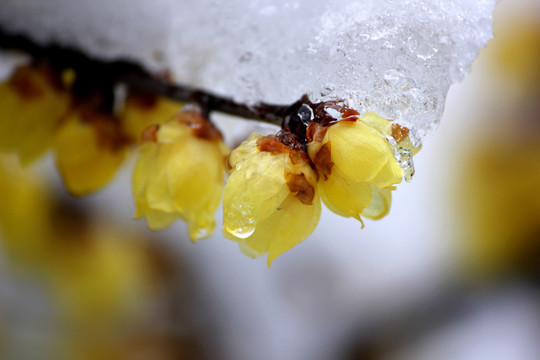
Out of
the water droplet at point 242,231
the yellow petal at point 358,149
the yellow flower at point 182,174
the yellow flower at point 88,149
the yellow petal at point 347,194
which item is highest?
the yellow petal at point 358,149

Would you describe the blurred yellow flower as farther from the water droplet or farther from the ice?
the water droplet

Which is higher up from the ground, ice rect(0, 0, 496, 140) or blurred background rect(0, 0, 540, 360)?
ice rect(0, 0, 496, 140)

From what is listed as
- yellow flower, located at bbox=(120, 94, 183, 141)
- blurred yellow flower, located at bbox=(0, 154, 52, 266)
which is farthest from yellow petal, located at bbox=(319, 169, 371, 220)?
blurred yellow flower, located at bbox=(0, 154, 52, 266)

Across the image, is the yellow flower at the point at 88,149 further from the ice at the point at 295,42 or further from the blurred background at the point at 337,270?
the blurred background at the point at 337,270

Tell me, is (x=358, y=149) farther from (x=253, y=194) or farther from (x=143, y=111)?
(x=143, y=111)

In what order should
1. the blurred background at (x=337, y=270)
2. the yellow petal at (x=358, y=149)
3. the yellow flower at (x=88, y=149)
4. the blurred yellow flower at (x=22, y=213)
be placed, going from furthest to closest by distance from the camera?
the blurred background at (x=337, y=270)
the blurred yellow flower at (x=22, y=213)
the yellow flower at (x=88, y=149)
the yellow petal at (x=358, y=149)

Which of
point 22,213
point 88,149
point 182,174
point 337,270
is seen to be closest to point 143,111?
point 88,149

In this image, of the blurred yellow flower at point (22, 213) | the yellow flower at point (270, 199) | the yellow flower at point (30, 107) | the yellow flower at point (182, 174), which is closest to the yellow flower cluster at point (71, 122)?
the yellow flower at point (30, 107)
